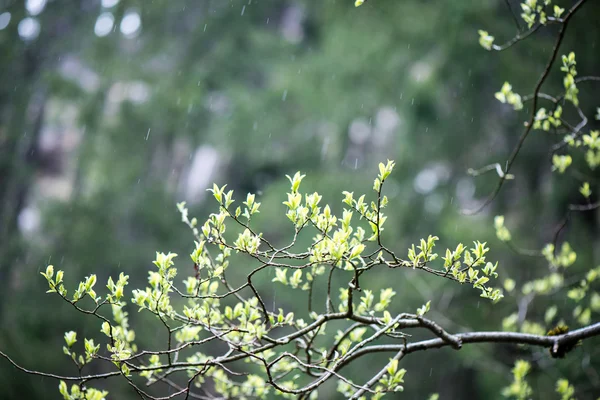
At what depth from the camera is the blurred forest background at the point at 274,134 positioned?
190 inches

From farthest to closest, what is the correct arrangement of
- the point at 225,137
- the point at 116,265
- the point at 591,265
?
the point at 225,137 < the point at 116,265 < the point at 591,265

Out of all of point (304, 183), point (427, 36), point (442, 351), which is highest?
point (427, 36)

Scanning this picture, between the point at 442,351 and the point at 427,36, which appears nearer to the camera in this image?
the point at 427,36

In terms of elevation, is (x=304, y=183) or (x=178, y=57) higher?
(x=178, y=57)

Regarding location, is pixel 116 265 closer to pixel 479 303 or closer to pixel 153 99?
pixel 153 99

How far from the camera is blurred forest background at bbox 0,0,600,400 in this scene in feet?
15.8

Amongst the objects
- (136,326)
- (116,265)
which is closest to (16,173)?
(116,265)

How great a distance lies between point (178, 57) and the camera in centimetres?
711

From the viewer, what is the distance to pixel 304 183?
563 cm

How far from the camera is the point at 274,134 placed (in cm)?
711

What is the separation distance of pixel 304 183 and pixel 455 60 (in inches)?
84.8

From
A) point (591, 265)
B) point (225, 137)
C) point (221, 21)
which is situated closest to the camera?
point (591, 265)

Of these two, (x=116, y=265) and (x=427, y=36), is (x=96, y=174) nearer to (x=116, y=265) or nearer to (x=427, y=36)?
(x=116, y=265)

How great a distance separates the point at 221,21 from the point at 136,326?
4869mm
